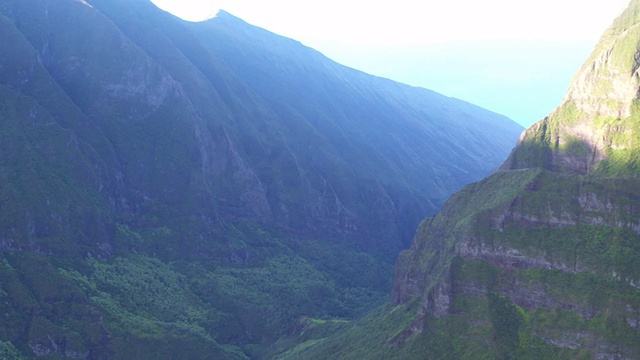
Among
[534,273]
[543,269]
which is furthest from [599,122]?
[534,273]

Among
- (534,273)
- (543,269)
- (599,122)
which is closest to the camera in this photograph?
(543,269)

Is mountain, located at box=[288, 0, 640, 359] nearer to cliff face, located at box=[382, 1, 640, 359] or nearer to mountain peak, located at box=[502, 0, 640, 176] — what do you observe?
cliff face, located at box=[382, 1, 640, 359]

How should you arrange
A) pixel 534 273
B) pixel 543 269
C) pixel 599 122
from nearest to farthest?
pixel 543 269 → pixel 534 273 → pixel 599 122

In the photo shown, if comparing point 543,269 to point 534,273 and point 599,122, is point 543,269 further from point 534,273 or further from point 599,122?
point 599,122

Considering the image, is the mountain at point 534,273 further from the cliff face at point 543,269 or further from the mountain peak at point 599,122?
the mountain peak at point 599,122

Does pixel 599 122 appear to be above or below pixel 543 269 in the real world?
above

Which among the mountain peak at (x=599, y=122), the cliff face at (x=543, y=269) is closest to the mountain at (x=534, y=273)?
the cliff face at (x=543, y=269)
